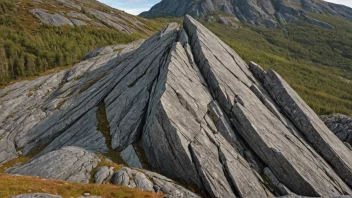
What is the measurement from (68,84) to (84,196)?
5575 cm

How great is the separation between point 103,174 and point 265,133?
25032 mm

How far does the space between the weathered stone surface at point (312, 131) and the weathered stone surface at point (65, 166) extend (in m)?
35.9

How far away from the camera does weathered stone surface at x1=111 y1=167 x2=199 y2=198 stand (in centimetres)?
3056

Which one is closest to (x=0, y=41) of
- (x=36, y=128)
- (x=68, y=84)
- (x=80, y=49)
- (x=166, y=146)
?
(x=80, y=49)

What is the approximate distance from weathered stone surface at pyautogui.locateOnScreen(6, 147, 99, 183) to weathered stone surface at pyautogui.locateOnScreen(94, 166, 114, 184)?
44.7 inches

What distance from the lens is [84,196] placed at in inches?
939

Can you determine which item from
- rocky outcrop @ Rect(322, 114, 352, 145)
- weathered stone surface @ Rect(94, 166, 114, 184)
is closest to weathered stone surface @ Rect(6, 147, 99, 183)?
weathered stone surface @ Rect(94, 166, 114, 184)

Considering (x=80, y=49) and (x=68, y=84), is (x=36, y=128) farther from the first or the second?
(x=80, y=49)

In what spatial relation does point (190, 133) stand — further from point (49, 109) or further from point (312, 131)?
point (49, 109)

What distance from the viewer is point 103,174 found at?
1272 inches

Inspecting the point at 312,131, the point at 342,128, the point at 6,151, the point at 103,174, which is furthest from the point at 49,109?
the point at 342,128

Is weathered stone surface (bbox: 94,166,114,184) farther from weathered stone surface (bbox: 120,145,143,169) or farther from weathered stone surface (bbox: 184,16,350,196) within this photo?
weathered stone surface (bbox: 184,16,350,196)

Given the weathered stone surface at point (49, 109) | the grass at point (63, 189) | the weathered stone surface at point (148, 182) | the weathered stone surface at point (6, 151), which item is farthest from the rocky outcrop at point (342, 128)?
the weathered stone surface at point (6, 151)

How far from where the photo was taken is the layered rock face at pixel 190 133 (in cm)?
3328
